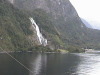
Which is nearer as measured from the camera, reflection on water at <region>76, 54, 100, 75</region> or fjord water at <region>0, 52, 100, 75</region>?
fjord water at <region>0, 52, 100, 75</region>

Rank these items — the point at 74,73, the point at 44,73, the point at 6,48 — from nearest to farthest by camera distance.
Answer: the point at 44,73 < the point at 74,73 < the point at 6,48

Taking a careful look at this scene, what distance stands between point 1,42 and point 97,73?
12874 cm

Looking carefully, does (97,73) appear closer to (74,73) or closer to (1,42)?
(74,73)

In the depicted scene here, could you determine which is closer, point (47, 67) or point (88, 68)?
point (47, 67)

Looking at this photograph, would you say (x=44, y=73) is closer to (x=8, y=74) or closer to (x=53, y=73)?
(x=53, y=73)

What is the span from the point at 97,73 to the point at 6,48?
12543cm

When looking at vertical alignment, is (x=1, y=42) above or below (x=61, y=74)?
above

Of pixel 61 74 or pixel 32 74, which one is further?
pixel 61 74

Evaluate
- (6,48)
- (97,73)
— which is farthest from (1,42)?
(97,73)

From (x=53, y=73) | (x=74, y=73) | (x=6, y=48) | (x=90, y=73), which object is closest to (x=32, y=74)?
(x=53, y=73)

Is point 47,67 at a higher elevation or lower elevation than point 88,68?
higher

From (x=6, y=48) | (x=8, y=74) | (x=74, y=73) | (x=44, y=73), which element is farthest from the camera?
(x=6, y=48)

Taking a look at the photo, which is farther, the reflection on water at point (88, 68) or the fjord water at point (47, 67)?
the reflection on water at point (88, 68)

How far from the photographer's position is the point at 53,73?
75.0m
